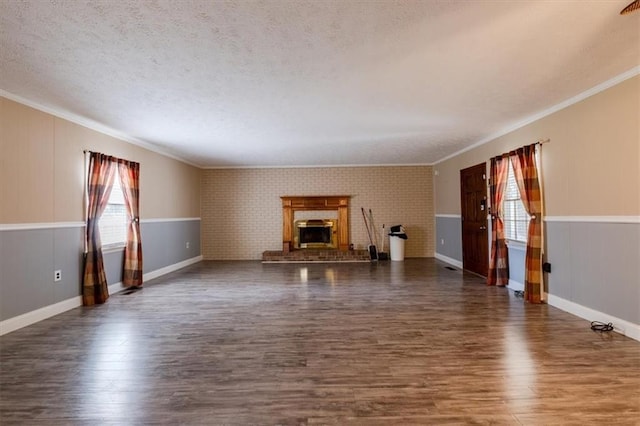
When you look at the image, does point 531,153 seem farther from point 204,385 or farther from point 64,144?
point 64,144

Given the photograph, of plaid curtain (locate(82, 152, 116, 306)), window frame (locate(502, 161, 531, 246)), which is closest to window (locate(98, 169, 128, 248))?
plaid curtain (locate(82, 152, 116, 306))

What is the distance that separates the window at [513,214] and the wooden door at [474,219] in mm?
621

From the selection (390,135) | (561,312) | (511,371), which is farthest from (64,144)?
(561,312)

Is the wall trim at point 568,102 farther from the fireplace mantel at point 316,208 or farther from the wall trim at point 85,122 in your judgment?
the wall trim at point 85,122

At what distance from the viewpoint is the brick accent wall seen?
322 inches

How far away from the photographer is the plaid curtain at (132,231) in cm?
493

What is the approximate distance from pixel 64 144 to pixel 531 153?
5842 mm

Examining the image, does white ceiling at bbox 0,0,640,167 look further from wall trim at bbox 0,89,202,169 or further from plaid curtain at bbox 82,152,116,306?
plaid curtain at bbox 82,152,116,306

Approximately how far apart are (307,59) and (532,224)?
3.44 m

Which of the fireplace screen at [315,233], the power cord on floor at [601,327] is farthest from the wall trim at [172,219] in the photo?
the power cord on floor at [601,327]

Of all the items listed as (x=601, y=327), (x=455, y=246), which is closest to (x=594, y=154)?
(x=601, y=327)

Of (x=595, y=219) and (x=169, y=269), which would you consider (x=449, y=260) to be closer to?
(x=595, y=219)

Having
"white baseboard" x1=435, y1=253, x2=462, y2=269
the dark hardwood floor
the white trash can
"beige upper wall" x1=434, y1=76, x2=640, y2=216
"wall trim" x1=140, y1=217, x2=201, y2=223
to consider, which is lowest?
the dark hardwood floor

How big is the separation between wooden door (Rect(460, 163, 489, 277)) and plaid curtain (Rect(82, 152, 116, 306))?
19.3 feet
